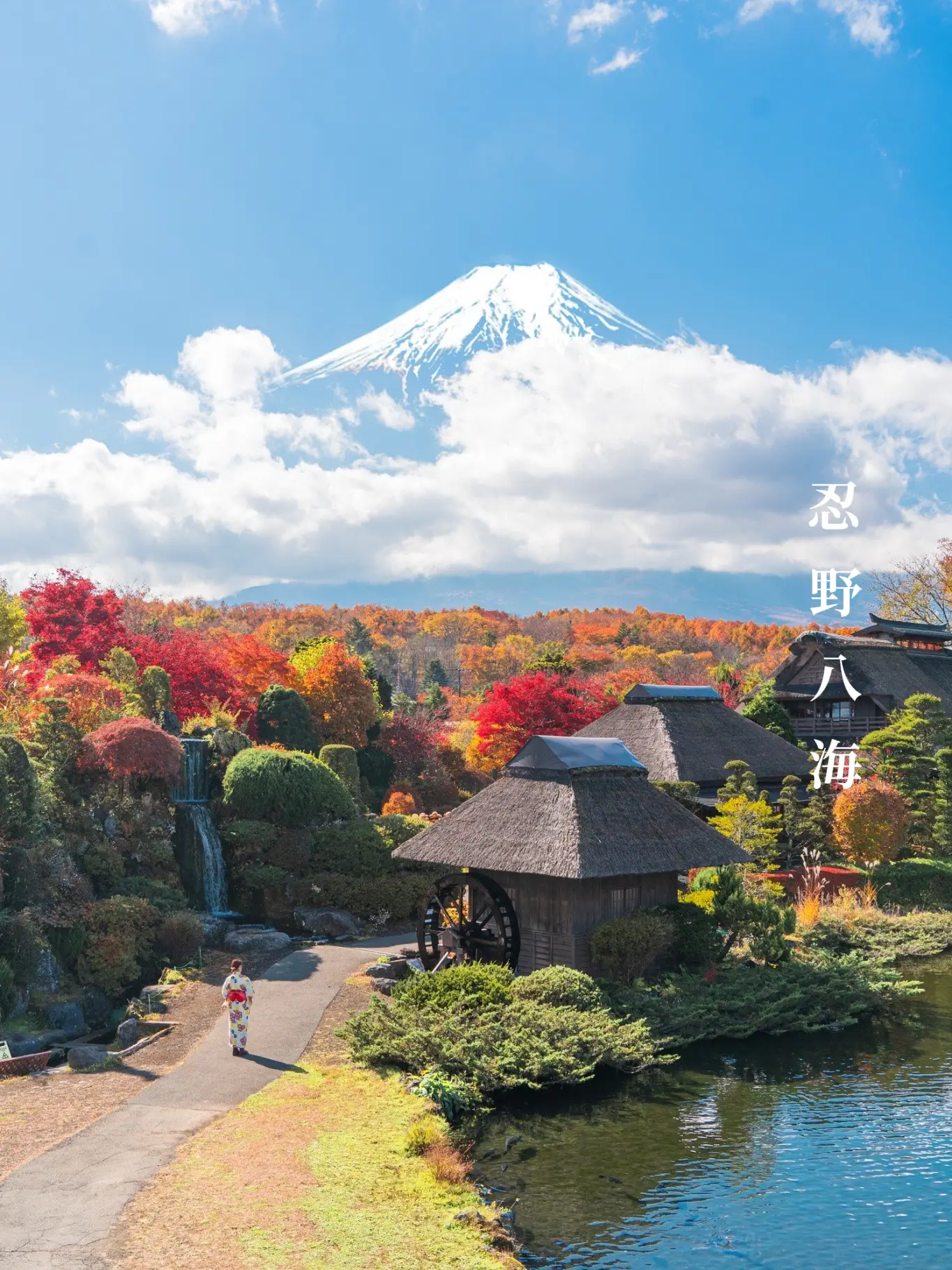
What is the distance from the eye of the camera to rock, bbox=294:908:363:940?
93.7ft

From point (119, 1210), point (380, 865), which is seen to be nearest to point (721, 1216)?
point (119, 1210)

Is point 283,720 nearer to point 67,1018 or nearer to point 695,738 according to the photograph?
point 695,738

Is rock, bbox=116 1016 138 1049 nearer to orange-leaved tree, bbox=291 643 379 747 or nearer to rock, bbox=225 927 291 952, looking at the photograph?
rock, bbox=225 927 291 952

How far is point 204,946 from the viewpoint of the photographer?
26.3 meters

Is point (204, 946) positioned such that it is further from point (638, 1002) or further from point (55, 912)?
point (638, 1002)

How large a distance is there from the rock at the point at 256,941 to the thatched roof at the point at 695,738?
14.6 meters

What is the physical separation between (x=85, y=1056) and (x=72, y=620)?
2690cm

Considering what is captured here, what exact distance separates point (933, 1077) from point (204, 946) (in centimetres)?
1651

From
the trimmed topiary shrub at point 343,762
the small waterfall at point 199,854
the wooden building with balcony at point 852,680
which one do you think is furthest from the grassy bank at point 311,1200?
the wooden building with balcony at point 852,680

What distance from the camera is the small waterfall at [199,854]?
29.8 metres

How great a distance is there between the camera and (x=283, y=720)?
3794cm

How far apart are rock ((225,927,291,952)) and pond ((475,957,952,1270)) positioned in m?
10.7

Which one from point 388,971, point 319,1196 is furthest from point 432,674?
point 319,1196

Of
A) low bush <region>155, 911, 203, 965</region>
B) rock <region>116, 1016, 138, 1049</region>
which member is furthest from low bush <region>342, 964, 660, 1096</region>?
low bush <region>155, 911, 203, 965</region>
